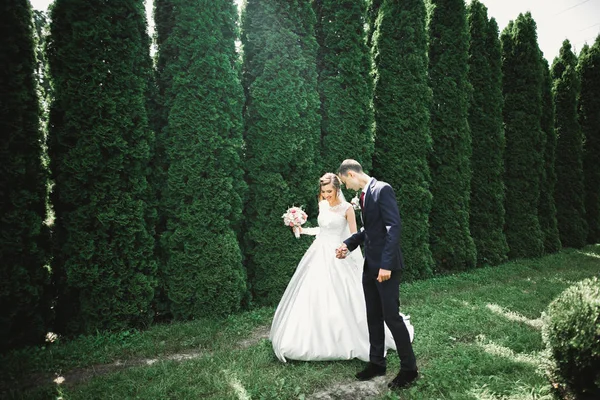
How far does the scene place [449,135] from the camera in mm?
8555

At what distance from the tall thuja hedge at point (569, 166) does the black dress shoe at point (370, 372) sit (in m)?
11.4

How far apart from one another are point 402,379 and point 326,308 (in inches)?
45.1

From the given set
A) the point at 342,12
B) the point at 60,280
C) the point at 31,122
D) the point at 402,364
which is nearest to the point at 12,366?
the point at 60,280

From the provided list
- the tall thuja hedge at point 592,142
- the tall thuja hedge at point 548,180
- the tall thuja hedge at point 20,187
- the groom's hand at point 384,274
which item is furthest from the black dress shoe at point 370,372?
the tall thuja hedge at point 592,142

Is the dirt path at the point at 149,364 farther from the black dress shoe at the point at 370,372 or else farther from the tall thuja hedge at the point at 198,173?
the tall thuja hedge at the point at 198,173

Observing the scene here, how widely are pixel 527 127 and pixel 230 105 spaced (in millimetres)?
9060

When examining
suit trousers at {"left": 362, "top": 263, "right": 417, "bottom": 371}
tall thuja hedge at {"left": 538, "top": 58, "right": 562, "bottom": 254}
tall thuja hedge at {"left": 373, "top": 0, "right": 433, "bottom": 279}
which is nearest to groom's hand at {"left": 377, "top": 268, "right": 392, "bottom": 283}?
suit trousers at {"left": 362, "top": 263, "right": 417, "bottom": 371}

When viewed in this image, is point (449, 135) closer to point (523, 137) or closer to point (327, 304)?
point (523, 137)

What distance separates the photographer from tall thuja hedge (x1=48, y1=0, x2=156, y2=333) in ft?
16.0

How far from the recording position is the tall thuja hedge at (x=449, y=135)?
8547 millimetres

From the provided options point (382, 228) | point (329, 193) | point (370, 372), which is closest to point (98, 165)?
point (329, 193)

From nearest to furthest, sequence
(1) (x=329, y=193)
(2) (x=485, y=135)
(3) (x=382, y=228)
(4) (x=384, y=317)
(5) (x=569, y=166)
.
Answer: (4) (x=384, y=317)
(3) (x=382, y=228)
(1) (x=329, y=193)
(2) (x=485, y=135)
(5) (x=569, y=166)

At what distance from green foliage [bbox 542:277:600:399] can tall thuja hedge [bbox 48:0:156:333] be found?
516 centimetres

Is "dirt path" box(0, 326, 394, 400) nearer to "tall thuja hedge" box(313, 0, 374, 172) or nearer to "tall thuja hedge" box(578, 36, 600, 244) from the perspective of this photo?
"tall thuja hedge" box(313, 0, 374, 172)
